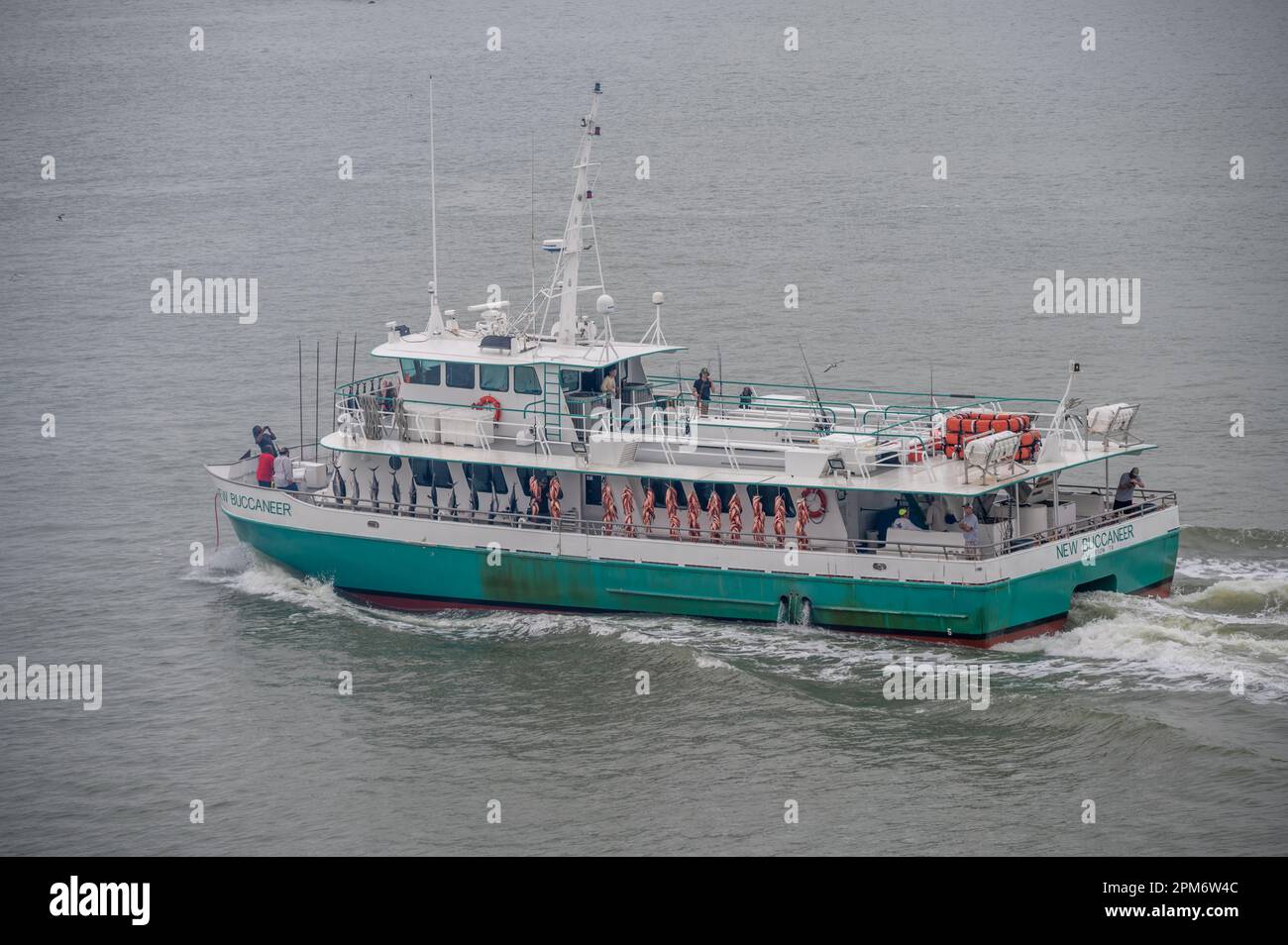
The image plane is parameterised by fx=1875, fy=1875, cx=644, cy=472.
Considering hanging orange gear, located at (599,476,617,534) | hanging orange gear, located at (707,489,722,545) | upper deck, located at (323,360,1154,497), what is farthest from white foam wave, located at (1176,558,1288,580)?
hanging orange gear, located at (599,476,617,534)

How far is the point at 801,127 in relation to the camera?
10031 centimetres

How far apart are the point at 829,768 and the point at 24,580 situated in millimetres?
21825

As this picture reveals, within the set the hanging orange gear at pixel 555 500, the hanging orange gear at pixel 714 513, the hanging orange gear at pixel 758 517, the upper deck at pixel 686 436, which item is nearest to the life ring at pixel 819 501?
the upper deck at pixel 686 436

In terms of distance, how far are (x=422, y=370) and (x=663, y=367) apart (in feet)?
60.8

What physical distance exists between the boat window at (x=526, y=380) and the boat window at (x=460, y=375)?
1118mm

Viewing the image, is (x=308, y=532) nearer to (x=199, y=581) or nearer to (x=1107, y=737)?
(x=199, y=581)

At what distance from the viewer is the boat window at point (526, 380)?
4206cm

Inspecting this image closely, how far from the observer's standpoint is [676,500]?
133ft

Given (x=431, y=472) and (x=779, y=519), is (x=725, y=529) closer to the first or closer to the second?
(x=779, y=519)

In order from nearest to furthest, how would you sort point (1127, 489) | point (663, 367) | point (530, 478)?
point (1127, 489)
point (530, 478)
point (663, 367)

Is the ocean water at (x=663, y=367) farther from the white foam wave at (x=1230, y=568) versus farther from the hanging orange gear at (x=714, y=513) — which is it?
the hanging orange gear at (x=714, y=513)

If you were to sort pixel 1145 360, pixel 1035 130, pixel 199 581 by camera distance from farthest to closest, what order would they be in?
pixel 1035 130 → pixel 1145 360 → pixel 199 581

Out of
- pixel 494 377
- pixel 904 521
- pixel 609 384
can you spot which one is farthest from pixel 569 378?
pixel 904 521

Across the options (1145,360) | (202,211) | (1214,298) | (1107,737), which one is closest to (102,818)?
(1107,737)
